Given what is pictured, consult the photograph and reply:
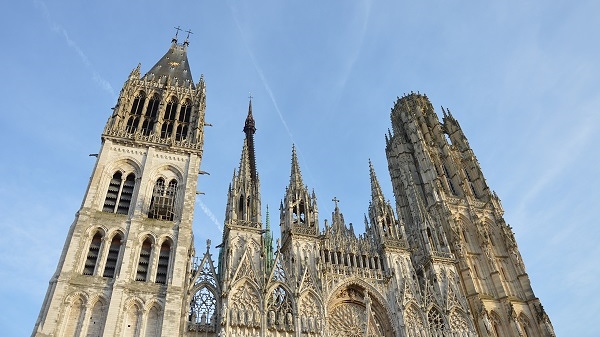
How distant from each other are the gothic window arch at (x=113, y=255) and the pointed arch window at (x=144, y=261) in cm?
109

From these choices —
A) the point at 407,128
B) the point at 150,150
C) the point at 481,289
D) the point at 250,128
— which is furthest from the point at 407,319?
the point at 250,128

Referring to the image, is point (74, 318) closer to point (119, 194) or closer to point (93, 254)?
point (93, 254)

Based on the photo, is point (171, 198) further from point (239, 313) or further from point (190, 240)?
point (239, 313)

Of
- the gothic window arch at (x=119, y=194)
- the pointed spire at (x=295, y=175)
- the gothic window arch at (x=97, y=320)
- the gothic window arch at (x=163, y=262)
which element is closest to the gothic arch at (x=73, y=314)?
the gothic window arch at (x=97, y=320)

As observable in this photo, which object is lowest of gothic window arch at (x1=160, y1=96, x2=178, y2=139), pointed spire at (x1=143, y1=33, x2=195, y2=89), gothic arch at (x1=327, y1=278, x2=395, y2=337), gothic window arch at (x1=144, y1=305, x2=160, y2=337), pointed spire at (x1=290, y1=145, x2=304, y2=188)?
gothic window arch at (x1=144, y1=305, x2=160, y2=337)

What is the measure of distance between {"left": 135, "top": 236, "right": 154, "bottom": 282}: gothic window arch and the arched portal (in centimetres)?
980

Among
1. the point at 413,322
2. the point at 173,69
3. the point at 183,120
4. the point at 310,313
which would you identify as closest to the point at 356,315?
the point at 413,322

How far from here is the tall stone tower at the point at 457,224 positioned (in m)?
30.8

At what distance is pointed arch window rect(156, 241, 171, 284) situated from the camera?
929 inches

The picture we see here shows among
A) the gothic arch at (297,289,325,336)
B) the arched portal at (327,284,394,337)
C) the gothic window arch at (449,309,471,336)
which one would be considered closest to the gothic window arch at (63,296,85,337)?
the gothic arch at (297,289,325,336)

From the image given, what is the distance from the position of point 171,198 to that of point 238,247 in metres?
4.67

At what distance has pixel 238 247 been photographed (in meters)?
26.0

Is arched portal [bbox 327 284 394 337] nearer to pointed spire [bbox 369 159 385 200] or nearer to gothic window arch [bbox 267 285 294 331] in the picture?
gothic window arch [bbox 267 285 294 331]

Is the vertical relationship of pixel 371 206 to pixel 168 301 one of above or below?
above
